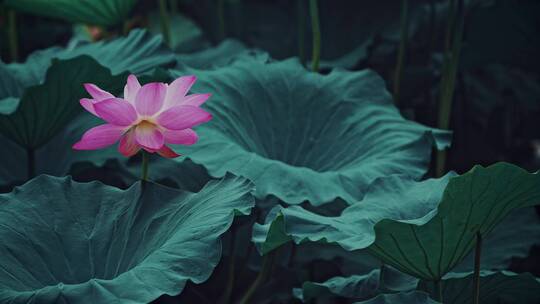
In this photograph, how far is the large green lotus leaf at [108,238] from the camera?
898mm

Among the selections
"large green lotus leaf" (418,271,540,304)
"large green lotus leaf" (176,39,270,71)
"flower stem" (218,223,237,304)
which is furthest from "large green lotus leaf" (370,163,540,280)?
"large green lotus leaf" (176,39,270,71)

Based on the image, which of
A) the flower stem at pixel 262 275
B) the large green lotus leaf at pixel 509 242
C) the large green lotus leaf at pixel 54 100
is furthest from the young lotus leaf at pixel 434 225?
the large green lotus leaf at pixel 54 100

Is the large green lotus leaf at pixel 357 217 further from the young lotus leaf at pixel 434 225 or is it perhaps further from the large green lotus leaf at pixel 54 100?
the large green lotus leaf at pixel 54 100

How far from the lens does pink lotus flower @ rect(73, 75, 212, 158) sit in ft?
3.22

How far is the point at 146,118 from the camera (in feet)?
3.30

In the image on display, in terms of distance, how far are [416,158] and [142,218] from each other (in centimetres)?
52

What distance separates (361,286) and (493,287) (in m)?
0.19

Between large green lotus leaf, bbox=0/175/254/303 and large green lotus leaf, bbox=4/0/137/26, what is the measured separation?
0.60 meters

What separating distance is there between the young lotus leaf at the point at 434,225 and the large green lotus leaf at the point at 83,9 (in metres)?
0.76

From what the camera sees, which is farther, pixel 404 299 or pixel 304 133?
pixel 304 133

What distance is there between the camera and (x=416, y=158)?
135 centimetres

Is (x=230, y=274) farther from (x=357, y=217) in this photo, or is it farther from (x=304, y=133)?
(x=357, y=217)

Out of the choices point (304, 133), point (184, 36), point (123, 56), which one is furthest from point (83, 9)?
point (184, 36)

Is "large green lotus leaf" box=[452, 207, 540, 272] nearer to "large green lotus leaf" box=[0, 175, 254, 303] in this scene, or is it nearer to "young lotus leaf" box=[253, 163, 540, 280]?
"young lotus leaf" box=[253, 163, 540, 280]
